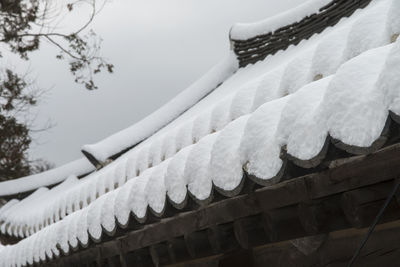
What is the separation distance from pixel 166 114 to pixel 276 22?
2592 millimetres

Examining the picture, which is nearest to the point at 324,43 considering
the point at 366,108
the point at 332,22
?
the point at 366,108

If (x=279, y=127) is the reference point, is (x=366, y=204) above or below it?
below

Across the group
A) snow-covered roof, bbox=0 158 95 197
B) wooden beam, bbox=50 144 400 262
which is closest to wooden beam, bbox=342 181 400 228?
wooden beam, bbox=50 144 400 262

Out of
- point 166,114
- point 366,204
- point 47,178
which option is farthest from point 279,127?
point 47,178

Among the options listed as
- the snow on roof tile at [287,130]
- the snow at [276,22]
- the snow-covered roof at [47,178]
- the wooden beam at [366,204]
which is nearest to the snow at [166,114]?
the snow at [276,22]

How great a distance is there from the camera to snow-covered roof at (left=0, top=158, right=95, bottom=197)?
9930 mm

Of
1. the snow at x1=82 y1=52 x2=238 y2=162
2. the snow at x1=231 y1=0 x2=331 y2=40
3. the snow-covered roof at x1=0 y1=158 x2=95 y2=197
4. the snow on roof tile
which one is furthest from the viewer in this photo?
the snow-covered roof at x1=0 y1=158 x2=95 y2=197

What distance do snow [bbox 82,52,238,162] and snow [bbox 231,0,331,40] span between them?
380 mm

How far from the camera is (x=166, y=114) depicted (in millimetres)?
8578

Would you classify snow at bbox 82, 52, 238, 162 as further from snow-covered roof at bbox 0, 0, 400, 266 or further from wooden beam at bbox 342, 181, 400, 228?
wooden beam at bbox 342, 181, 400, 228

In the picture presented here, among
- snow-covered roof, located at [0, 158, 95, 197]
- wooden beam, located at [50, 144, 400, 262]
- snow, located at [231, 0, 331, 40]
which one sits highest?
snow, located at [231, 0, 331, 40]

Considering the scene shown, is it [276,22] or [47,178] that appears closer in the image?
[276,22]

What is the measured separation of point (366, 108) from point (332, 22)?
480 centimetres

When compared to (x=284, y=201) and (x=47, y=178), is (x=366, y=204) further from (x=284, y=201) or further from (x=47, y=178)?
(x=47, y=178)
